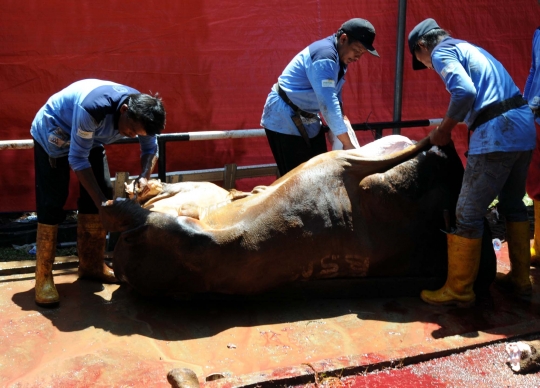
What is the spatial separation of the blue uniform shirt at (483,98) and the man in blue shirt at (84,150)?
1.78m

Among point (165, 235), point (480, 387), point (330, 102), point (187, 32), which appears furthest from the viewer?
point (187, 32)

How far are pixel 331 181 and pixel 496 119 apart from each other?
1113 mm

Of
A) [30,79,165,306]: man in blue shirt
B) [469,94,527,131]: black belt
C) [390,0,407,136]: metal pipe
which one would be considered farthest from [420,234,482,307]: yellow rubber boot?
[390,0,407,136]: metal pipe

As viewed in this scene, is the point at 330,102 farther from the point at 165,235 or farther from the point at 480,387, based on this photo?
the point at 480,387

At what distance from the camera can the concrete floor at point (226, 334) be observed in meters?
3.28

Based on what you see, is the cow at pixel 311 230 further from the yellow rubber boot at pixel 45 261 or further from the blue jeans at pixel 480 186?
the yellow rubber boot at pixel 45 261

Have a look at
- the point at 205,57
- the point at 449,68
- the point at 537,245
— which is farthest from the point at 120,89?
the point at 537,245

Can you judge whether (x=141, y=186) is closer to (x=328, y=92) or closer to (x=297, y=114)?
(x=297, y=114)

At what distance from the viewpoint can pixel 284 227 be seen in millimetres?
3891

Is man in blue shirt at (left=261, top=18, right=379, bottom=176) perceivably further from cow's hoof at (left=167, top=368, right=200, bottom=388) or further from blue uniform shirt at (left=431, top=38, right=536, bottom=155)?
cow's hoof at (left=167, top=368, right=200, bottom=388)

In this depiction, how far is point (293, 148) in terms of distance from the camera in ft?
15.9

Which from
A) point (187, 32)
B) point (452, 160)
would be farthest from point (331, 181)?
point (187, 32)

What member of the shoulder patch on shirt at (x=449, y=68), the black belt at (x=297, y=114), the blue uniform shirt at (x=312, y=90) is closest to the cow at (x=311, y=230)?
the blue uniform shirt at (x=312, y=90)

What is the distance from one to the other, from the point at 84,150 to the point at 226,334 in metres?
1.44
